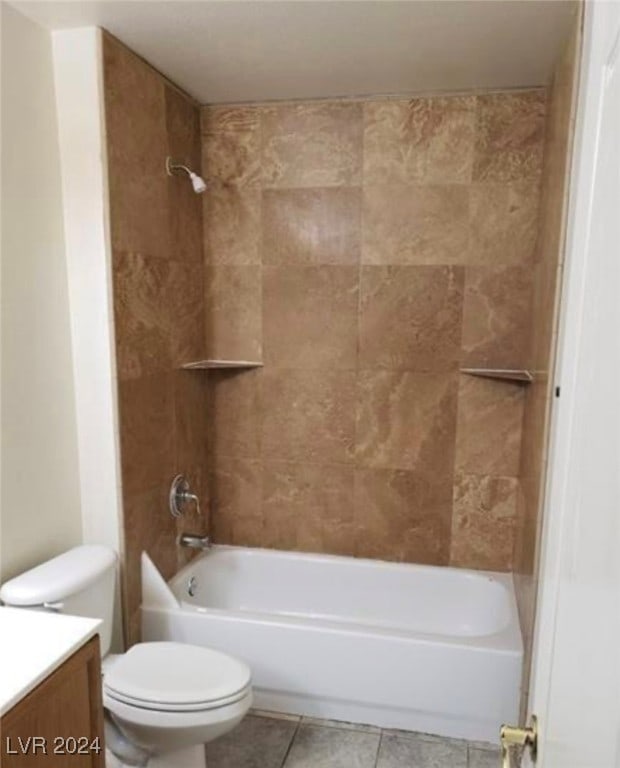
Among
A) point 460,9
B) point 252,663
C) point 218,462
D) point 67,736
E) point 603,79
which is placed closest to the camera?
point 603,79

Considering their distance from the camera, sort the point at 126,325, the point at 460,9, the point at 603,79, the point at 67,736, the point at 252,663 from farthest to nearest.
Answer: the point at 252,663 → the point at 126,325 → the point at 460,9 → the point at 67,736 → the point at 603,79

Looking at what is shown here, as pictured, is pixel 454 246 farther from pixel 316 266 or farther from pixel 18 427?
pixel 18 427

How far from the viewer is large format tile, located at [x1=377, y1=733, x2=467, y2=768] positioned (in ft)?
6.73

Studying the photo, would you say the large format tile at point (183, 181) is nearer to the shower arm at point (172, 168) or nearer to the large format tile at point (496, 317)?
the shower arm at point (172, 168)

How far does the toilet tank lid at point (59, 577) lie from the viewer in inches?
66.2

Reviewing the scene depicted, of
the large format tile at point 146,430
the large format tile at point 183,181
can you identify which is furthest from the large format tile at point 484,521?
the large format tile at point 183,181

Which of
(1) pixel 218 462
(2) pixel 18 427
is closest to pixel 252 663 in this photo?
(1) pixel 218 462

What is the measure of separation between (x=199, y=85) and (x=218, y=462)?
5.53 ft

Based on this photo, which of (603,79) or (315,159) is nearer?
(603,79)

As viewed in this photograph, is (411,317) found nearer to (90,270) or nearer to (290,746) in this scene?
(90,270)

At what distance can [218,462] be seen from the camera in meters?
2.91

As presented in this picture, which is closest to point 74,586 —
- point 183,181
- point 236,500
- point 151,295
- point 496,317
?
point 151,295

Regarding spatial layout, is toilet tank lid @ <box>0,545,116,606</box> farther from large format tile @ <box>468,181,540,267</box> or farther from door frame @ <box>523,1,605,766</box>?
large format tile @ <box>468,181,540,267</box>

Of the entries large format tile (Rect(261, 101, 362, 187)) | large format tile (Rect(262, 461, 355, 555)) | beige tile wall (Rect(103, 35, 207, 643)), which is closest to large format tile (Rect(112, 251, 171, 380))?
beige tile wall (Rect(103, 35, 207, 643))
